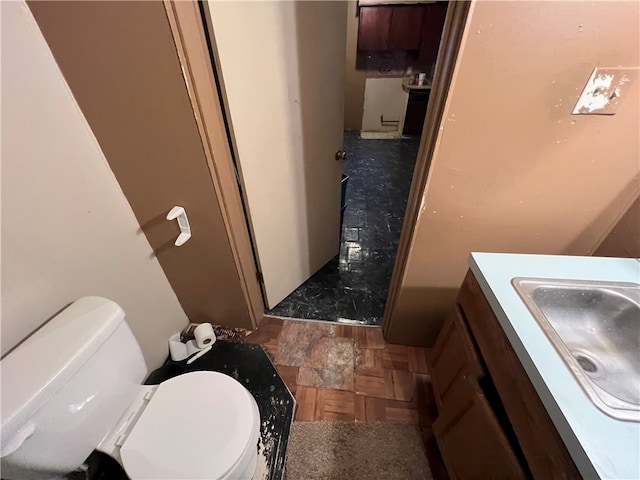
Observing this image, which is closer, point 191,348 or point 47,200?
point 47,200

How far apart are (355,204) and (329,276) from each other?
3.16 ft

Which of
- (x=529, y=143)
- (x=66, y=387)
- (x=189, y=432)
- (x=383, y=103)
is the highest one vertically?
(x=529, y=143)

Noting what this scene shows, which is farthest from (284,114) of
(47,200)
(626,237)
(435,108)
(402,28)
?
(402,28)

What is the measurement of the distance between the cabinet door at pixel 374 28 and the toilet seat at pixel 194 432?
14.6ft

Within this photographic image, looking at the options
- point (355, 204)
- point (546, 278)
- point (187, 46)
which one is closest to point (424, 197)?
point (546, 278)

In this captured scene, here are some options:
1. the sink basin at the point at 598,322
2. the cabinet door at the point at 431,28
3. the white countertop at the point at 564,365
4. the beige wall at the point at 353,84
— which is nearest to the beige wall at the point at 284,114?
the white countertop at the point at 564,365

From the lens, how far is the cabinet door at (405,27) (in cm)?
360

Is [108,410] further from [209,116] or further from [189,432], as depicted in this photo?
[209,116]

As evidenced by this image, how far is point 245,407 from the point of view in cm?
89

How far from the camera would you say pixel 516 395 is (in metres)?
0.65

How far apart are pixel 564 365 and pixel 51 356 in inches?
47.6

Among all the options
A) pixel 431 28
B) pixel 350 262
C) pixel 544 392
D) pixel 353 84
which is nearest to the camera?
pixel 544 392

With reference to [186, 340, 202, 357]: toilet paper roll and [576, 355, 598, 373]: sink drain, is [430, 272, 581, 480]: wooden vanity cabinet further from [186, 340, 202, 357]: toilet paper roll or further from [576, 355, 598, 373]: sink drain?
[186, 340, 202, 357]: toilet paper roll

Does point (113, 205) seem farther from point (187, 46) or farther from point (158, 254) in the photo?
point (187, 46)
